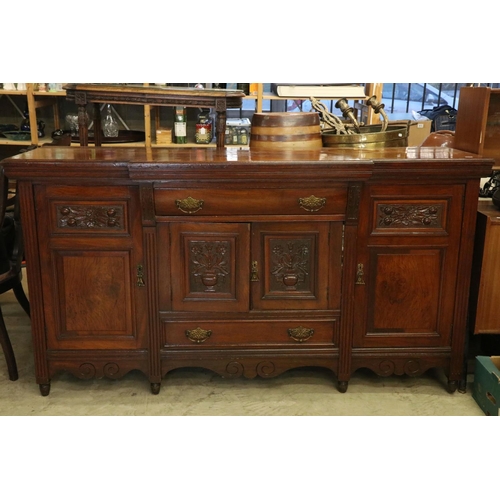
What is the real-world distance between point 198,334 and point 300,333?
1.31 feet

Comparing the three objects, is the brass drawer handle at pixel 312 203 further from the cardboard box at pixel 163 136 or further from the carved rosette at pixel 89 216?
the cardboard box at pixel 163 136

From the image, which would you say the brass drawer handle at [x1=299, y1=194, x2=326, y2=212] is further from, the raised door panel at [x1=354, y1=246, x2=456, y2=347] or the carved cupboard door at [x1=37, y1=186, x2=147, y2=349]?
the carved cupboard door at [x1=37, y1=186, x2=147, y2=349]

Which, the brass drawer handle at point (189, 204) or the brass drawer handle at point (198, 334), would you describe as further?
the brass drawer handle at point (198, 334)

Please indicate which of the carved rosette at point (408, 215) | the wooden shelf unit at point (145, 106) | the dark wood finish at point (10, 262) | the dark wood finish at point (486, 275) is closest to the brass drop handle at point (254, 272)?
the carved rosette at point (408, 215)

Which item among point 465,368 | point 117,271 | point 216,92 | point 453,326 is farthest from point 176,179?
point 465,368

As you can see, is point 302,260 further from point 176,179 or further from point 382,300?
point 176,179

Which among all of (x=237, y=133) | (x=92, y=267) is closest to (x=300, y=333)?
(x=92, y=267)

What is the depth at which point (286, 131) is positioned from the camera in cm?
232

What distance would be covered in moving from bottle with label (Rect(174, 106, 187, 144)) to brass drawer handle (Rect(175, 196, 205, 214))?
2.27 meters

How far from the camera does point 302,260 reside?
83.9 inches

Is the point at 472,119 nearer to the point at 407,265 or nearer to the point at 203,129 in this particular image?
the point at 407,265

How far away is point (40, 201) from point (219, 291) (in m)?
0.74

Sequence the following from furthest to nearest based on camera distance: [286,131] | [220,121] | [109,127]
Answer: [109,127]
[220,121]
[286,131]

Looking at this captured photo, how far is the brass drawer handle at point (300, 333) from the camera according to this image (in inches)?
86.6
